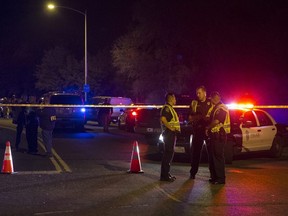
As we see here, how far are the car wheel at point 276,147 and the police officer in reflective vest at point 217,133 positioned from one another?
523cm

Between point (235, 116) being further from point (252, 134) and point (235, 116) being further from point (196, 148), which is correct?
point (196, 148)

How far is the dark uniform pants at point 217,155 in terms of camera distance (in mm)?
9934

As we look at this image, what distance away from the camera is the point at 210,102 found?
10250mm

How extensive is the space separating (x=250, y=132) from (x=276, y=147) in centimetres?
151

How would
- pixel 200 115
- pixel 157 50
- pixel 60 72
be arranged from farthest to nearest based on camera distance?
pixel 60 72
pixel 157 50
pixel 200 115

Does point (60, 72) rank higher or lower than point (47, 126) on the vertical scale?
higher

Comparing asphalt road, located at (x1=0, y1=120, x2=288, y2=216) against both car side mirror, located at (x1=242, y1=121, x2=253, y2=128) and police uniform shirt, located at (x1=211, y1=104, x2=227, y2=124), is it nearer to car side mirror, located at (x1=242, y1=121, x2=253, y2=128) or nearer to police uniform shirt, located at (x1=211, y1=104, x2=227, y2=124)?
car side mirror, located at (x1=242, y1=121, x2=253, y2=128)

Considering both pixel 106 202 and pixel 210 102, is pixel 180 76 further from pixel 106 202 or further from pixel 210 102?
pixel 106 202

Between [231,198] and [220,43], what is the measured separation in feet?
61.0

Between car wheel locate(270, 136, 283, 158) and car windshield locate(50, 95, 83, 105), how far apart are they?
39.8ft

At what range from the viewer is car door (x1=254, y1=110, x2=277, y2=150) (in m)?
14.4

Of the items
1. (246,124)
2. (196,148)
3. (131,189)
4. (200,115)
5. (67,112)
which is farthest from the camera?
(67,112)

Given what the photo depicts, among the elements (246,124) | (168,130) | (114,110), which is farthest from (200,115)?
(114,110)

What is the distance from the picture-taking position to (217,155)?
10.0 metres
